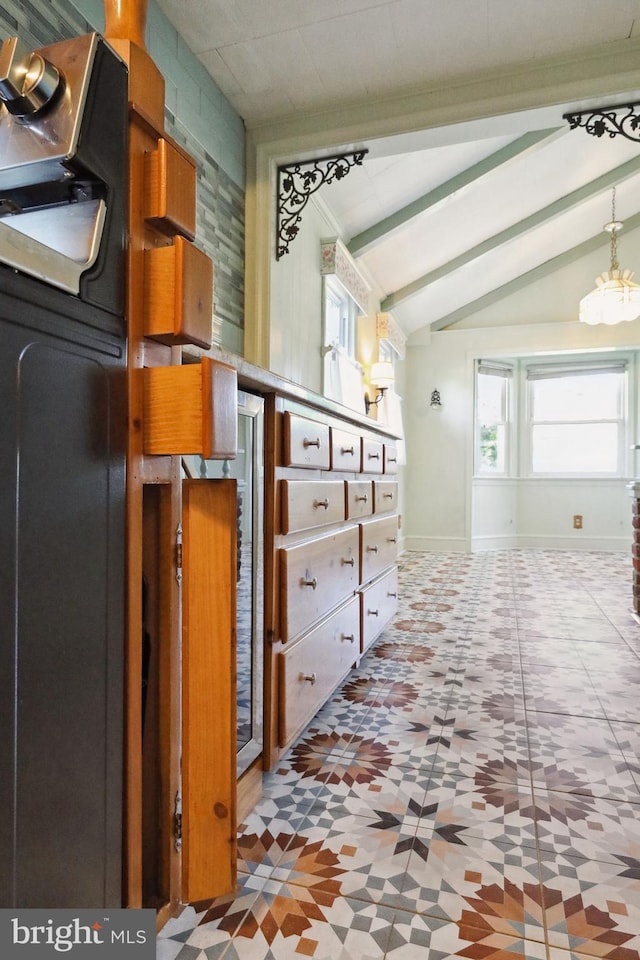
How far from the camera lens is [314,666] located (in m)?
1.50

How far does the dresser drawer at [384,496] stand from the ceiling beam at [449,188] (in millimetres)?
2216

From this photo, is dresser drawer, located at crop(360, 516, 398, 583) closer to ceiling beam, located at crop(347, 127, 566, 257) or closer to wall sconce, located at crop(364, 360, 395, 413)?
wall sconce, located at crop(364, 360, 395, 413)

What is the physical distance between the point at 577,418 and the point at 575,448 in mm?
369

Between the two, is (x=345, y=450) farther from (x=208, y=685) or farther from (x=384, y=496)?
(x=208, y=685)

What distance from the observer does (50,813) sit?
0.57m

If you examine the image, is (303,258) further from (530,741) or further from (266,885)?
(266,885)

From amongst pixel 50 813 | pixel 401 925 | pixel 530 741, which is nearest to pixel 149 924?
pixel 50 813

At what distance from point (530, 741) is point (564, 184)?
15.1 feet

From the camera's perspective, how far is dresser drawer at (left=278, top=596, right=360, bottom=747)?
130 centimetres

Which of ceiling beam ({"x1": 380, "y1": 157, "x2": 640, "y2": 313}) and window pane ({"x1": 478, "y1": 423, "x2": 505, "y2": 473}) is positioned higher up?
ceiling beam ({"x1": 380, "y1": 157, "x2": 640, "y2": 313})

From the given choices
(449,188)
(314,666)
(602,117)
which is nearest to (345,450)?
(314,666)

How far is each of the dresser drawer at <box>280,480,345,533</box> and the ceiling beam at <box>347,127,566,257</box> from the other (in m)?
2.85

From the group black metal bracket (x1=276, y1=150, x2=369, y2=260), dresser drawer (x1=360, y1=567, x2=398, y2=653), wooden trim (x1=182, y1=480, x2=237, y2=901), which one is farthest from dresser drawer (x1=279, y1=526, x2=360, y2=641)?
black metal bracket (x1=276, y1=150, x2=369, y2=260)

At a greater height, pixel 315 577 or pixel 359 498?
pixel 359 498
